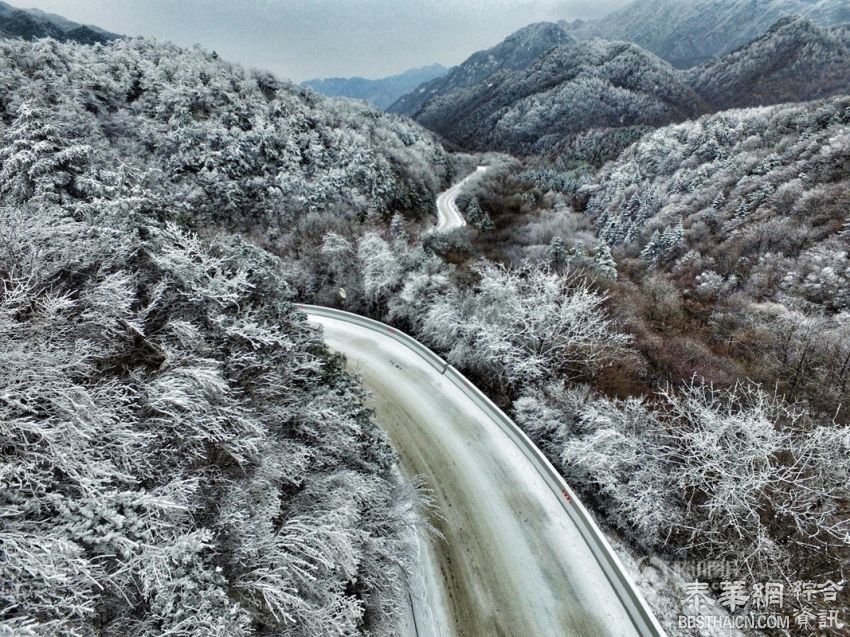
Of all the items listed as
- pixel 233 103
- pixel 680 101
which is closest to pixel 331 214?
pixel 233 103

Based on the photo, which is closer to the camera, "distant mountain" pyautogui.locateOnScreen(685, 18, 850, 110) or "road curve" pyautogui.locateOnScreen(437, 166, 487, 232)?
"road curve" pyautogui.locateOnScreen(437, 166, 487, 232)

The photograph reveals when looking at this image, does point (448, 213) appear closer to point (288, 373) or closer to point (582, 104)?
point (288, 373)

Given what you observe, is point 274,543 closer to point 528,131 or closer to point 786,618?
point 786,618

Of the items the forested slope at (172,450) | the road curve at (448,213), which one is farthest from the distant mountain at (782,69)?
the forested slope at (172,450)

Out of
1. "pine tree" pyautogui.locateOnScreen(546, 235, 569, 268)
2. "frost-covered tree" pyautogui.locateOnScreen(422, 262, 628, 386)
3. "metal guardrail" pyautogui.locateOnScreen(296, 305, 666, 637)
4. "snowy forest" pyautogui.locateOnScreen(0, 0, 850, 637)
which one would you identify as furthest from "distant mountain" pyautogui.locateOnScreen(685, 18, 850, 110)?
"metal guardrail" pyautogui.locateOnScreen(296, 305, 666, 637)

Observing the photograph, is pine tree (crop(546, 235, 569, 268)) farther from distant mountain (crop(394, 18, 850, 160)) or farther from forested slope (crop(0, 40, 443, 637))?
distant mountain (crop(394, 18, 850, 160))
